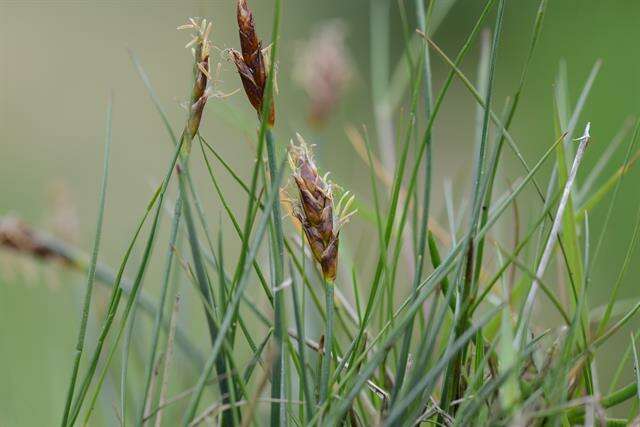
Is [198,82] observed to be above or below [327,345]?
above

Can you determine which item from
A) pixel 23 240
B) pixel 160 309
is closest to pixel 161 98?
pixel 23 240

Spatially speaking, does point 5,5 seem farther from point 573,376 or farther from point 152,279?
point 573,376

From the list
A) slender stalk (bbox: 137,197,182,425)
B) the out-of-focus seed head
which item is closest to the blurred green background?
the out-of-focus seed head

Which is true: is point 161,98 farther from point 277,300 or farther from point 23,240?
point 277,300

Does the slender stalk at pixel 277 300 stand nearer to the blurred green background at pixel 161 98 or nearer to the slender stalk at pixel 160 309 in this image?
the slender stalk at pixel 160 309

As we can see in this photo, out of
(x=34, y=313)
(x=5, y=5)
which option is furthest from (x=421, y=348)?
(x=5, y=5)

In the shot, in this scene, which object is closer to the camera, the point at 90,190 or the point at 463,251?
the point at 463,251

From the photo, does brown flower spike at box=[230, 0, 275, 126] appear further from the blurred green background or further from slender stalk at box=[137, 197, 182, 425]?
the blurred green background
